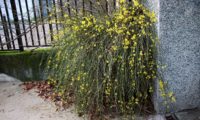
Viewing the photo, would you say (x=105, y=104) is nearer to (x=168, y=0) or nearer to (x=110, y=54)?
(x=110, y=54)

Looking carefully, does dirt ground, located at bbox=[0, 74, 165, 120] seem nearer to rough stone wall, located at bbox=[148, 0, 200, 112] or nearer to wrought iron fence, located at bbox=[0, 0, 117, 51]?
rough stone wall, located at bbox=[148, 0, 200, 112]

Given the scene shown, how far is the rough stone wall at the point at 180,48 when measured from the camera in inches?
96.9

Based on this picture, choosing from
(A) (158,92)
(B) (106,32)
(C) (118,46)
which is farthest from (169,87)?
(B) (106,32)

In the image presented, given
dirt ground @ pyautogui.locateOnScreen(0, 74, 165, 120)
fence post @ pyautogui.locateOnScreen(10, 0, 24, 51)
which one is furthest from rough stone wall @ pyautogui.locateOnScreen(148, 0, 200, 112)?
fence post @ pyautogui.locateOnScreen(10, 0, 24, 51)

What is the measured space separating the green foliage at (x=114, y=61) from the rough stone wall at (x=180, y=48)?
11cm

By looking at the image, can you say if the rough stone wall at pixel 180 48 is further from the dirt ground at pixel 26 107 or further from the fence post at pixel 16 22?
the fence post at pixel 16 22

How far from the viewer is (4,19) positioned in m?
3.79

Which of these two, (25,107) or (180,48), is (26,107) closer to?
(25,107)

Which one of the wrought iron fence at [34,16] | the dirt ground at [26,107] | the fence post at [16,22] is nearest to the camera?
the dirt ground at [26,107]

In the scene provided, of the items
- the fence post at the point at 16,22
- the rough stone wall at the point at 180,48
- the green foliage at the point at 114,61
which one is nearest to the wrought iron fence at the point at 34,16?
the fence post at the point at 16,22

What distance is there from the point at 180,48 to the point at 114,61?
66cm

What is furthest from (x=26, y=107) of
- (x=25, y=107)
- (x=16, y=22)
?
(x=16, y=22)

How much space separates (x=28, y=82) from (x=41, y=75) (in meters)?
0.24

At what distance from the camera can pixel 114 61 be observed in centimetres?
259
